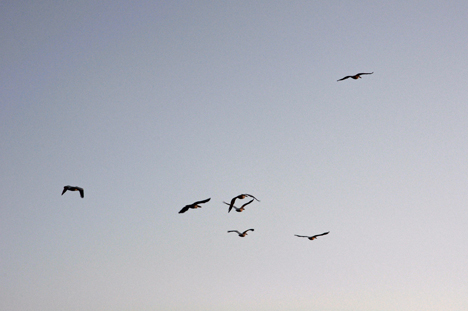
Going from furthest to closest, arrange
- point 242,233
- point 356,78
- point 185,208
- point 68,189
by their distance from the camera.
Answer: point 242,233
point 356,78
point 185,208
point 68,189

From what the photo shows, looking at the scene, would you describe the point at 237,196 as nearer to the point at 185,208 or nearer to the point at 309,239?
the point at 185,208

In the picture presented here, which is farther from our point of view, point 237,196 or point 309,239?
point 309,239

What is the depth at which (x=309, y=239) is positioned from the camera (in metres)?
81.6

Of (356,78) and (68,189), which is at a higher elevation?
(356,78)

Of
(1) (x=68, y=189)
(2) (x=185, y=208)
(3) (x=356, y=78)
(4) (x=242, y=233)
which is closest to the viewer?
(1) (x=68, y=189)

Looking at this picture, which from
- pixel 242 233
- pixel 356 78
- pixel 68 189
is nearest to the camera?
pixel 68 189

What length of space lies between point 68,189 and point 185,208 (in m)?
12.6

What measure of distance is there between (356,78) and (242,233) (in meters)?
27.0

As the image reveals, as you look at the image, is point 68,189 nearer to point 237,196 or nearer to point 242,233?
point 237,196

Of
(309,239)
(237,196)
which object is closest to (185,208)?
(237,196)

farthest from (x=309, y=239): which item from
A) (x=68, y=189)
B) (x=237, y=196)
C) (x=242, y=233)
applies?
(x=68, y=189)

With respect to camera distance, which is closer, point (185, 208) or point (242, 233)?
point (185, 208)

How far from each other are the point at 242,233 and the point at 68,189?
31592 millimetres

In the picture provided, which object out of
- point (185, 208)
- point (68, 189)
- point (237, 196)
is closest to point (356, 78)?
point (237, 196)
